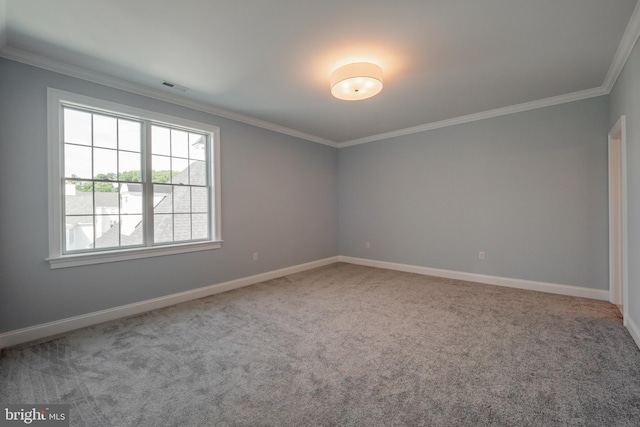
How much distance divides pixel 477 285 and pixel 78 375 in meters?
4.78

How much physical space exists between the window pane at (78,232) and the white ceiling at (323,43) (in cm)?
158

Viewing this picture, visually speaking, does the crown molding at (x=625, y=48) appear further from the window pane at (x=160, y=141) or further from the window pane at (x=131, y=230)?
the window pane at (x=131, y=230)

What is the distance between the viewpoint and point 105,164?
315 cm

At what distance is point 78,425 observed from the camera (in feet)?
5.20

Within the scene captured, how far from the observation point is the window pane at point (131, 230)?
130 inches

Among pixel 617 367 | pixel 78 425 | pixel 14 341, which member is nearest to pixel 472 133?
pixel 617 367

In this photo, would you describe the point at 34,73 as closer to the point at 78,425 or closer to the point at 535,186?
the point at 78,425

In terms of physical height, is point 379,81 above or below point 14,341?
above

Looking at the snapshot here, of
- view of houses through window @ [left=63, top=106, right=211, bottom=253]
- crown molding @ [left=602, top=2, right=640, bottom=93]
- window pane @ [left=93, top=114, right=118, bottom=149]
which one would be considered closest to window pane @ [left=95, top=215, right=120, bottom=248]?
view of houses through window @ [left=63, top=106, right=211, bottom=253]

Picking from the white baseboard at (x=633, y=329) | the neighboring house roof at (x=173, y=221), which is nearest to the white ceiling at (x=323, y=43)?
the neighboring house roof at (x=173, y=221)

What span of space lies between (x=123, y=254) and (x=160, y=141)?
151 cm

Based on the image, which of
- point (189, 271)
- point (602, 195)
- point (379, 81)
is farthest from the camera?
point (189, 271)

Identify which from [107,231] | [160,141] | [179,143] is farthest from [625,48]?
[107,231]

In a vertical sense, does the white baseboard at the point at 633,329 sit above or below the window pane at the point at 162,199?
below
